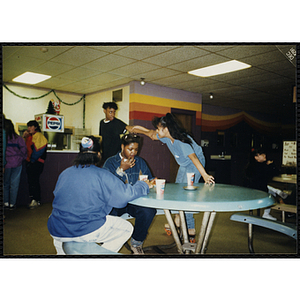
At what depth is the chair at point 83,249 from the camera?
1.67m

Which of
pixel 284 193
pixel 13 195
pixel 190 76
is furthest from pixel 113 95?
pixel 284 193

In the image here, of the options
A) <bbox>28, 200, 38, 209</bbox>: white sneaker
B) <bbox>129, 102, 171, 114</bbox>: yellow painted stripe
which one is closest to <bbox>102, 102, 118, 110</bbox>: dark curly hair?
<bbox>129, 102, 171, 114</bbox>: yellow painted stripe

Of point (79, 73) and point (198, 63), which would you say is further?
point (79, 73)

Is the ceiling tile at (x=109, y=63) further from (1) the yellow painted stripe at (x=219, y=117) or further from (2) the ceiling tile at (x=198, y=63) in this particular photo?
(1) the yellow painted stripe at (x=219, y=117)

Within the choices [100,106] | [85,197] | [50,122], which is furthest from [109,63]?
[85,197]

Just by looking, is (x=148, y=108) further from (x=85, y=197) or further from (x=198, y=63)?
(x=85, y=197)

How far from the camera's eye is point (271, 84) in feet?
17.4

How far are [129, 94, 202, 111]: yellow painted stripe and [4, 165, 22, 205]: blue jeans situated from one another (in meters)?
2.57

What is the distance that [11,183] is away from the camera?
375 centimetres

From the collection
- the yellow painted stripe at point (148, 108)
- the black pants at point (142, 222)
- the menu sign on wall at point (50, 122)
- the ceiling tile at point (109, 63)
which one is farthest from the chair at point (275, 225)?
the yellow painted stripe at point (148, 108)

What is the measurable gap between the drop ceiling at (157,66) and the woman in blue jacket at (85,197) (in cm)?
153

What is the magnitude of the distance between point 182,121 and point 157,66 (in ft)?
6.61
